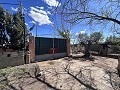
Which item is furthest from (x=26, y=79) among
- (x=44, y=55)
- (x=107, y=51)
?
(x=107, y=51)

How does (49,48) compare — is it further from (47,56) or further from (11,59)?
(11,59)

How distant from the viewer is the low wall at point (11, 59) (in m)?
9.15

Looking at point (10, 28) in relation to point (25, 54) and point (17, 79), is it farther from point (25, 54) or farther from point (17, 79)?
point (17, 79)

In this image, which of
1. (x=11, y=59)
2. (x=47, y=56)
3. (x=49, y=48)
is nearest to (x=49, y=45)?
(x=49, y=48)

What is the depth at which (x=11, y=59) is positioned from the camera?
9664mm

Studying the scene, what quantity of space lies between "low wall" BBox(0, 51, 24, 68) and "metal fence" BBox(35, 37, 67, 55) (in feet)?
7.69

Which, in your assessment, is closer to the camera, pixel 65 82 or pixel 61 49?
pixel 65 82

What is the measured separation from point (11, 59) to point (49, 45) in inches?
196

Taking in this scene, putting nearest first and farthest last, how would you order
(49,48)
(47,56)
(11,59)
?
(11,59) < (47,56) < (49,48)

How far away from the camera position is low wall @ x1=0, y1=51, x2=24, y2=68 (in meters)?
9.15

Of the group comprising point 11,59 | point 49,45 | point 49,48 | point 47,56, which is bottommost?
point 47,56

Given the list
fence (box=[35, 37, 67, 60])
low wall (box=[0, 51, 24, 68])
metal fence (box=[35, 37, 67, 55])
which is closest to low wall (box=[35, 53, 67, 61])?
fence (box=[35, 37, 67, 60])

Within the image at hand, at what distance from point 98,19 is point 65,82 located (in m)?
3.28

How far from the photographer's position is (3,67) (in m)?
9.02
